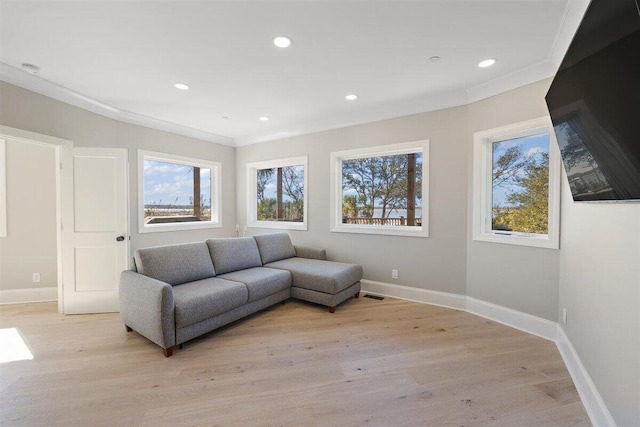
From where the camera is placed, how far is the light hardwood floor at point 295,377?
1.59 meters

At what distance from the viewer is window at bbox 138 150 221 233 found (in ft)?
13.3

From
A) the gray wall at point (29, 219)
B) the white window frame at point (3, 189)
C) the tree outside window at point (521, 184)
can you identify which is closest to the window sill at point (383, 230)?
the tree outside window at point (521, 184)

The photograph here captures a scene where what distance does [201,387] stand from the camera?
1831 mm

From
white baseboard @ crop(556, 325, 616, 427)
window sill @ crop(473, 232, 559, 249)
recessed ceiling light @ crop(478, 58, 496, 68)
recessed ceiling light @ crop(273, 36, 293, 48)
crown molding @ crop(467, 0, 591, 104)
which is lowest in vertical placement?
white baseboard @ crop(556, 325, 616, 427)

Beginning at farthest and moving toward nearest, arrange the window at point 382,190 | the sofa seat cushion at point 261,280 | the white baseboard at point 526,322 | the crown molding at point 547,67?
the window at point 382,190 → the sofa seat cushion at point 261,280 → the crown molding at point 547,67 → the white baseboard at point 526,322

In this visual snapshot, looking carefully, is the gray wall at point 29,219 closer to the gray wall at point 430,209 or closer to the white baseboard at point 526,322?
→ the gray wall at point 430,209

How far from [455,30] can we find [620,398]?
248 centimetres

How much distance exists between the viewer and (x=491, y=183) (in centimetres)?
299

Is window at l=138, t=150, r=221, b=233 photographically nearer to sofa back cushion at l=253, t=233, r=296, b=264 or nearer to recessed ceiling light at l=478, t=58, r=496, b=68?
sofa back cushion at l=253, t=233, r=296, b=264

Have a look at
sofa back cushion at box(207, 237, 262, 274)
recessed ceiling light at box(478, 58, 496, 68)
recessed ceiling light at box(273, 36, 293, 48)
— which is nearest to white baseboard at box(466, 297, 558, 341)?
recessed ceiling light at box(478, 58, 496, 68)

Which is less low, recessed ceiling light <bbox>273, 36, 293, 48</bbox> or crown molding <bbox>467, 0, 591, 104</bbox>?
recessed ceiling light <bbox>273, 36, 293, 48</bbox>

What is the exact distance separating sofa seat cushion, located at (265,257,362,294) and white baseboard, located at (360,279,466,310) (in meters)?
0.36

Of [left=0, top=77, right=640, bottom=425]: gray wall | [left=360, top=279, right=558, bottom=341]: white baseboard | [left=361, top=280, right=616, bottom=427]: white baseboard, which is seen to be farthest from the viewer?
[left=360, top=279, right=558, bottom=341]: white baseboard

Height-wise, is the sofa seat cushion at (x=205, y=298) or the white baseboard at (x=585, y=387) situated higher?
the sofa seat cushion at (x=205, y=298)
